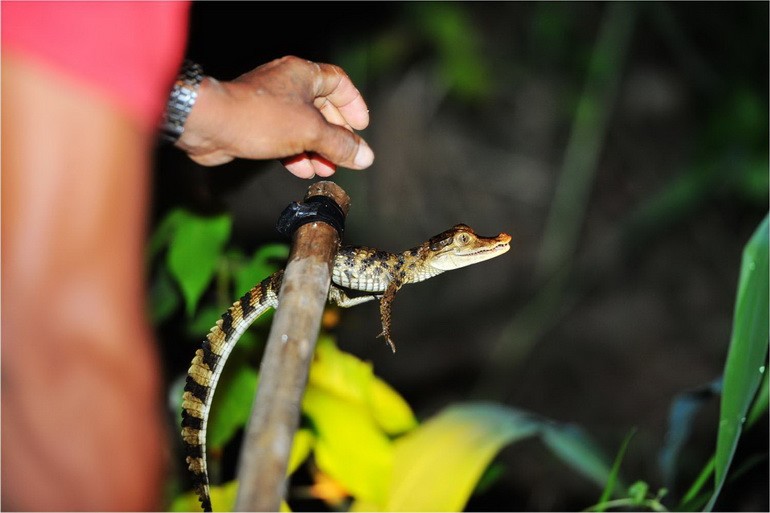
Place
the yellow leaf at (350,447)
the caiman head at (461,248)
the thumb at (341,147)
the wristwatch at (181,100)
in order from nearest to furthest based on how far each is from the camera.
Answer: the wristwatch at (181,100)
the thumb at (341,147)
the caiman head at (461,248)
the yellow leaf at (350,447)

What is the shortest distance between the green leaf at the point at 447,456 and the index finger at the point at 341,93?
72 cm

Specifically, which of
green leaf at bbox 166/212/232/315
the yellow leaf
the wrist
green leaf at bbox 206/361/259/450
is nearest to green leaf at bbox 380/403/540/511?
the yellow leaf

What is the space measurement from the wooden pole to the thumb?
0.56ft

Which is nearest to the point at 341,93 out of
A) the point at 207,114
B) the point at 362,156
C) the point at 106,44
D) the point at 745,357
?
the point at 362,156

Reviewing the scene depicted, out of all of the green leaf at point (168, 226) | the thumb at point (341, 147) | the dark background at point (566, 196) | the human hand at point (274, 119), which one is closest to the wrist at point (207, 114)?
the human hand at point (274, 119)

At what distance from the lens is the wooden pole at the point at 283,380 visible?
2.49 ft

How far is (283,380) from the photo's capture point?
81 cm

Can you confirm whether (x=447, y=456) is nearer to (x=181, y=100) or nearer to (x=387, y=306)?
(x=387, y=306)

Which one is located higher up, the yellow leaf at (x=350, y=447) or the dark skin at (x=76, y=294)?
the dark skin at (x=76, y=294)

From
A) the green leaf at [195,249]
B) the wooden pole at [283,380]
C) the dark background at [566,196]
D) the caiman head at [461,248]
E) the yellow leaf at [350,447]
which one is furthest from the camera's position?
the dark background at [566,196]

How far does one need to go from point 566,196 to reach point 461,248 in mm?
2794

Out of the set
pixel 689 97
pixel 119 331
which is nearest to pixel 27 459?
pixel 119 331

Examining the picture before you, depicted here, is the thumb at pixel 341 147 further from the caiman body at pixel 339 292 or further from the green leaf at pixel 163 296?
the green leaf at pixel 163 296

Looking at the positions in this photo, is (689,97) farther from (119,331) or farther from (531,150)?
A: (119,331)
